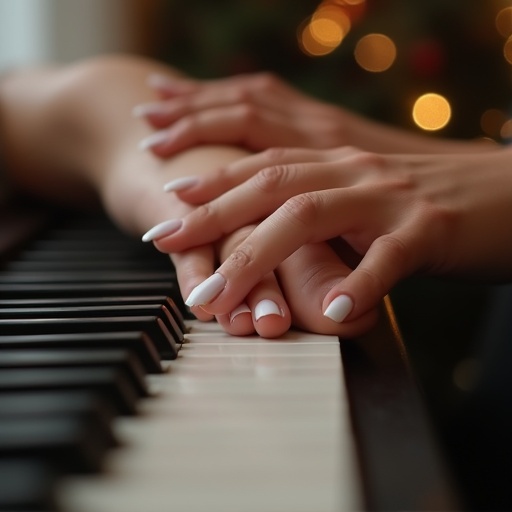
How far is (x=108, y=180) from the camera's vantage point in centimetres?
122

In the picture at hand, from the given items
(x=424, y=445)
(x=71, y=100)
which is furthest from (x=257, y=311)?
(x=71, y=100)

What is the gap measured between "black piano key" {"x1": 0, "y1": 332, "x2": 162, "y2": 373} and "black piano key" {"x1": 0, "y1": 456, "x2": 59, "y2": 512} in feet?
0.70

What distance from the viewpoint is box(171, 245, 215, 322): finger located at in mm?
823

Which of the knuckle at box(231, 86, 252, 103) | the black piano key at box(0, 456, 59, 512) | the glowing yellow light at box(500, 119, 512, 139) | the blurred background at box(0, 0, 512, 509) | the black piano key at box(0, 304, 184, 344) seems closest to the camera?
the black piano key at box(0, 456, 59, 512)

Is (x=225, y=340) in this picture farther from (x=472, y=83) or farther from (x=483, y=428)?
(x=472, y=83)

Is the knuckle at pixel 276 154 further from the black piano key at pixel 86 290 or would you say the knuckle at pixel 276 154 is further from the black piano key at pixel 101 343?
the black piano key at pixel 101 343

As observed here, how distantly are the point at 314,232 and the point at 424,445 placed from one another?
1.06 feet

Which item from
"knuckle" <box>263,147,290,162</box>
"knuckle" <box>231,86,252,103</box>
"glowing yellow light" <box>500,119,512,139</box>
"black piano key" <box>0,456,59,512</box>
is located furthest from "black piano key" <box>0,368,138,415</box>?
"glowing yellow light" <box>500,119,512,139</box>

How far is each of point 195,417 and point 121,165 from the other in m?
0.70

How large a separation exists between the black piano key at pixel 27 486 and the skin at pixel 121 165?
343 millimetres

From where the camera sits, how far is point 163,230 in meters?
0.90

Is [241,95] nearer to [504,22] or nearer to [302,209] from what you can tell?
[302,209]

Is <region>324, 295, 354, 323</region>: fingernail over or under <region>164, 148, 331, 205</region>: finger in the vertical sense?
under

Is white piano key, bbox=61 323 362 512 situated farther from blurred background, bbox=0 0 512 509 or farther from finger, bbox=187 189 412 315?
blurred background, bbox=0 0 512 509
